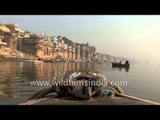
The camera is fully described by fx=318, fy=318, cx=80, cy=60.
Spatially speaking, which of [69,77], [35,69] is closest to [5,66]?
[35,69]
